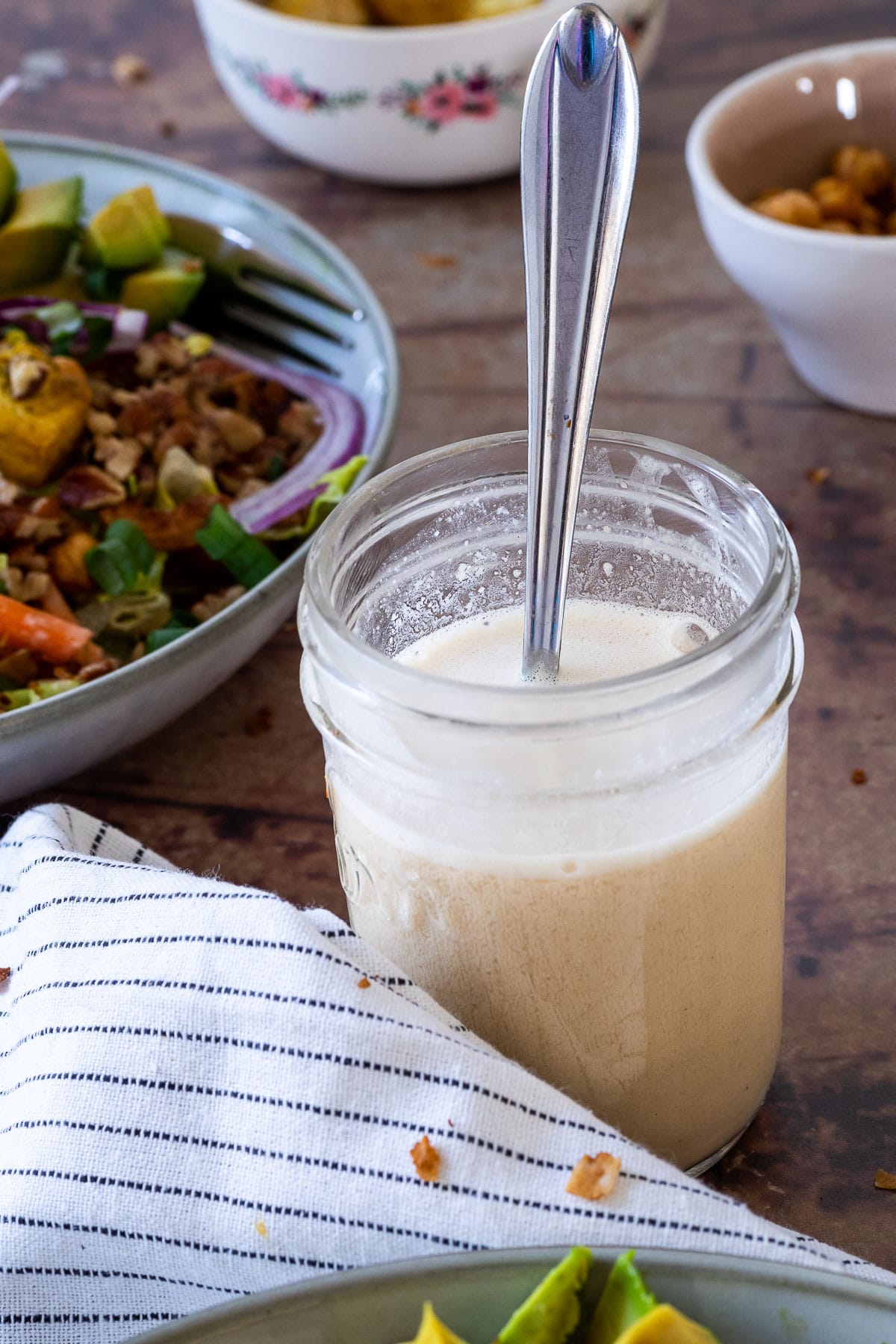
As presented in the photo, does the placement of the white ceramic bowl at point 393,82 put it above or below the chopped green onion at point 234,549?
above

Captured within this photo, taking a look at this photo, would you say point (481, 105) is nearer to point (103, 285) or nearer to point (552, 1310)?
point (103, 285)

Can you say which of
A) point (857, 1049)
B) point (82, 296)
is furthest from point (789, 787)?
point (82, 296)

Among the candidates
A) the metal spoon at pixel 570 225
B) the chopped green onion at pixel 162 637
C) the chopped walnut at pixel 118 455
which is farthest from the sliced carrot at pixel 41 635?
the metal spoon at pixel 570 225

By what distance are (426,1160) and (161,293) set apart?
78cm

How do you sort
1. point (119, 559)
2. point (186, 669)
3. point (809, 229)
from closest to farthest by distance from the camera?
point (186, 669) → point (119, 559) → point (809, 229)

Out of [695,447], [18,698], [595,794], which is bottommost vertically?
[695,447]

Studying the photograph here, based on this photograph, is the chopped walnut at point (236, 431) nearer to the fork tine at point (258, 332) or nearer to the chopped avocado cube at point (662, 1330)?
the fork tine at point (258, 332)

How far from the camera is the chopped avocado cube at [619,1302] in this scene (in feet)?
1.41

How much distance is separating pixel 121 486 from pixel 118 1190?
1.63 feet

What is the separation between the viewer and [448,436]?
3.44 ft

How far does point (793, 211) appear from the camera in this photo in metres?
0.99

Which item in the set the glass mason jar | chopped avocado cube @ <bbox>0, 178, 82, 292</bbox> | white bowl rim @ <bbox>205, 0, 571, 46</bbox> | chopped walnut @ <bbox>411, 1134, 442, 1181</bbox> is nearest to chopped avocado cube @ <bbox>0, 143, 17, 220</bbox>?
chopped avocado cube @ <bbox>0, 178, 82, 292</bbox>

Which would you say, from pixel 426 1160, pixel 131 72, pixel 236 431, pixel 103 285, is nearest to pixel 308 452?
pixel 236 431

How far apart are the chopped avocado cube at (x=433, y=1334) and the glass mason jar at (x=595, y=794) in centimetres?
14
